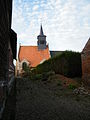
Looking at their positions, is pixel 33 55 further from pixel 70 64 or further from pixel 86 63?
pixel 86 63

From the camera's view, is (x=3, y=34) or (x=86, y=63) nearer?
(x=3, y=34)

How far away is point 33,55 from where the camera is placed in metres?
50.7

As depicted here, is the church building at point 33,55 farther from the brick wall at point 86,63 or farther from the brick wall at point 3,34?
the brick wall at point 3,34

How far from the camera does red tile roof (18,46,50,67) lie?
162 feet

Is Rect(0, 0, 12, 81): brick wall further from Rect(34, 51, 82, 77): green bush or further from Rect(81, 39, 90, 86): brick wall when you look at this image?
Rect(34, 51, 82, 77): green bush

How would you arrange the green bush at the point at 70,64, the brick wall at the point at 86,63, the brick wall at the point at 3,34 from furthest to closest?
the green bush at the point at 70,64
the brick wall at the point at 86,63
the brick wall at the point at 3,34

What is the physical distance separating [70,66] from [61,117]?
11.7 metres

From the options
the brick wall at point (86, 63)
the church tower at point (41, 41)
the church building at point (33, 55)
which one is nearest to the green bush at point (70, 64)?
the brick wall at point (86, 63)

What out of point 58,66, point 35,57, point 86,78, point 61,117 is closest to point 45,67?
point 58,66

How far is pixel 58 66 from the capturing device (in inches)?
735

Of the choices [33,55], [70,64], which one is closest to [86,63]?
[70,64]

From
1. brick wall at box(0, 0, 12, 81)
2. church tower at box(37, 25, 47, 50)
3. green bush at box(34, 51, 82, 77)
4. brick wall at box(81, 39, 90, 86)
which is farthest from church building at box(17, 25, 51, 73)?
brick wall at box(0, 0, 12, 81)

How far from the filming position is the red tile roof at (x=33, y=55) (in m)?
49.4

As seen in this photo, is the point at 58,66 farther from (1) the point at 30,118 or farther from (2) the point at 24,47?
(2) the point at 24,47
